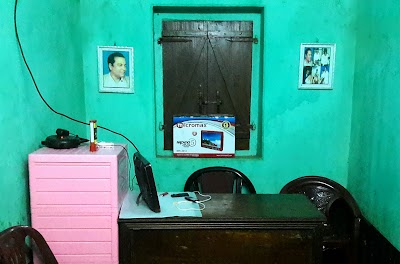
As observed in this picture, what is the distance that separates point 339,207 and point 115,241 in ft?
6.36

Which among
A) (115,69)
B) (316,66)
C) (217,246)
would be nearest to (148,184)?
(217,246)

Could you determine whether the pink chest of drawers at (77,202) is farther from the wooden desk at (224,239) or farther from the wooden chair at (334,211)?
the wooden chair at (334,211)

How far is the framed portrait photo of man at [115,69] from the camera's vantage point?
2844 millimetres

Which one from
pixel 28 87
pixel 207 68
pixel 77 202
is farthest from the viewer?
pixel 207 68

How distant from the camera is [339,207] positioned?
2.91 m

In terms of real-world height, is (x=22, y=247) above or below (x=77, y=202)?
below

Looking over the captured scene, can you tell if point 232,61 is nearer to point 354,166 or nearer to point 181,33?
point 181,33

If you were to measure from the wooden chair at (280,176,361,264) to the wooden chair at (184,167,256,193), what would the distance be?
40 centimetres

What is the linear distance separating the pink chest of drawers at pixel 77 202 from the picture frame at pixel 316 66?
1756mm

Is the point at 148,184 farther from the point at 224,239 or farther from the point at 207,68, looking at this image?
the point at 207,68

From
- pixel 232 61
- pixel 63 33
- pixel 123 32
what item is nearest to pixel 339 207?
pixel 232 61

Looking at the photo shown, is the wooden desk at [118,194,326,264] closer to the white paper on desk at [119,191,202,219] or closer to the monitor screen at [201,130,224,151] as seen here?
the white paper on desk at [119,191,202,219]

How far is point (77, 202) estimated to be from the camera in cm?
178

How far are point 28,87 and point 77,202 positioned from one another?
67cm
